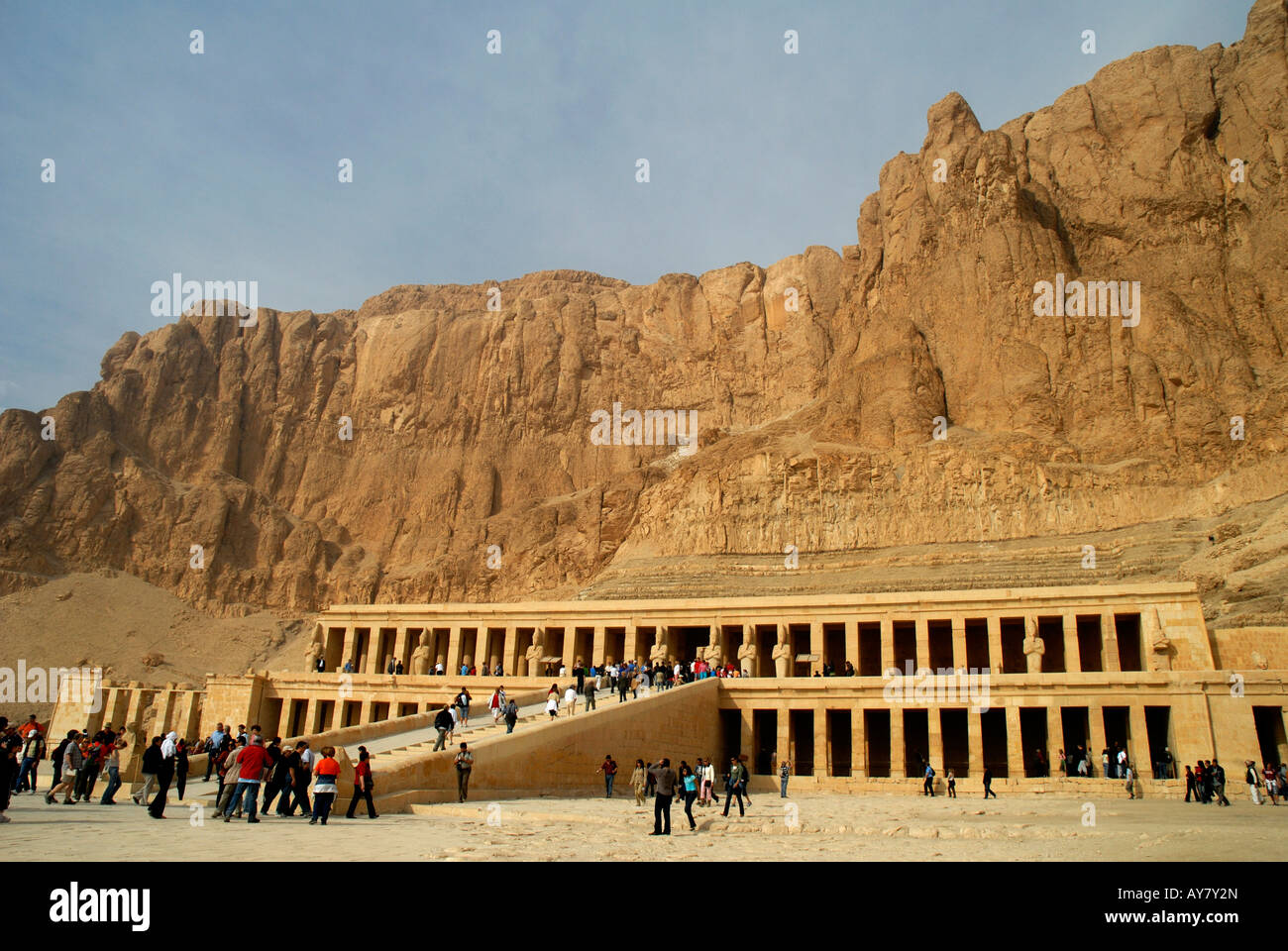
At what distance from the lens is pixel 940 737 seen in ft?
104

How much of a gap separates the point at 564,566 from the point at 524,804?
194 feet

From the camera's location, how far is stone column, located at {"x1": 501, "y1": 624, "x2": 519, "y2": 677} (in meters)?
43.2

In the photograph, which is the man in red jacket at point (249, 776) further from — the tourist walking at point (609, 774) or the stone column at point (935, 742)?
the stone column at point (935, 742)

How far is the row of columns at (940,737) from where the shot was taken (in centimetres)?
2959

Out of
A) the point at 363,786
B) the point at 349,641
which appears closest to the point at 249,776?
the point at 363,786

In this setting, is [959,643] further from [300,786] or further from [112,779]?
[112,779]

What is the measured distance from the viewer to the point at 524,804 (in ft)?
65.8

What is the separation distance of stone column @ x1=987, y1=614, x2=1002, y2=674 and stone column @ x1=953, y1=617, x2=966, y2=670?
95 cm

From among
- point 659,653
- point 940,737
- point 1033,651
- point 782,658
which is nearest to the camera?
point 940,737

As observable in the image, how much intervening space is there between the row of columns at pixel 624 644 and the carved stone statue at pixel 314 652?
1344mm

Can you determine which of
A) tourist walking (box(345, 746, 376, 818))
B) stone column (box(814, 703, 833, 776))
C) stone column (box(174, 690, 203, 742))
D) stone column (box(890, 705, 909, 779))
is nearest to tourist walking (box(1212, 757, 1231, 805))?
stone column (box(890, 705, 909, 779))

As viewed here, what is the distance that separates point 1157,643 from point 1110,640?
3.08m

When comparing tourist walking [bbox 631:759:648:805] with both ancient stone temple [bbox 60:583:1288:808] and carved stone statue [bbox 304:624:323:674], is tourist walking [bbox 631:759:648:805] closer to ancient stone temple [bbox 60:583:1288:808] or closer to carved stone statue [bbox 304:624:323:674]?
ancient stone temple [bbox 60:583:1288:808]
